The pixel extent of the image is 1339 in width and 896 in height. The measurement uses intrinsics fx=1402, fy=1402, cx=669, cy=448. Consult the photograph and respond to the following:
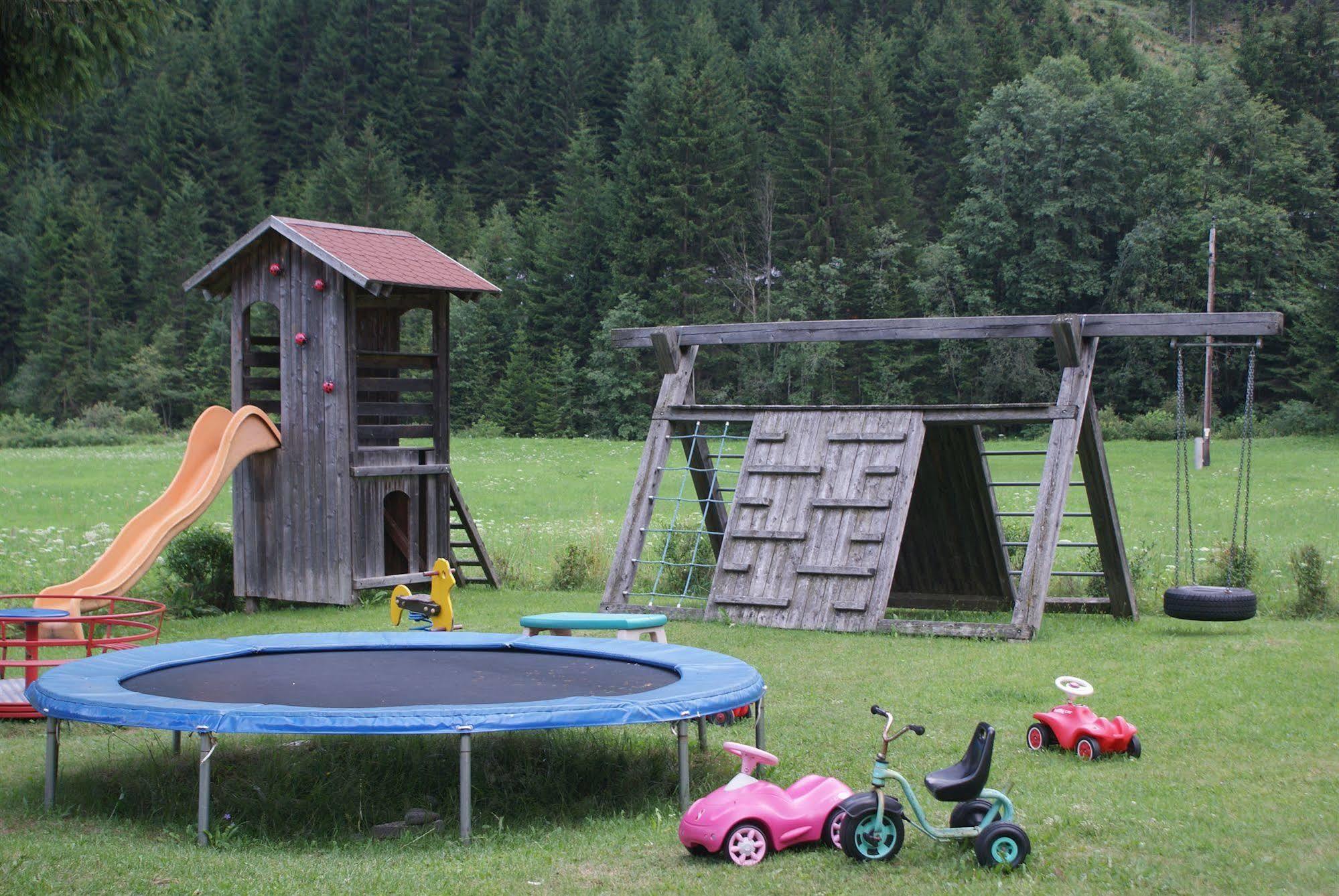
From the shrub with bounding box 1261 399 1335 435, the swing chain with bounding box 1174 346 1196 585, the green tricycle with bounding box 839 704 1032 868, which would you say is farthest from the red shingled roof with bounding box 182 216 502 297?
the shrub with bounding box 1261 399 1335 435

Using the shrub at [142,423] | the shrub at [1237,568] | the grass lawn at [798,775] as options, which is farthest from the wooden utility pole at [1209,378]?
the shrub at [142,423]

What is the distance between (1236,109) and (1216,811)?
50.6 meters

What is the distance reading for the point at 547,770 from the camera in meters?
7.15

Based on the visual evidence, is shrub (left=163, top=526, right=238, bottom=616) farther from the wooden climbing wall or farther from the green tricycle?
the green tricycle

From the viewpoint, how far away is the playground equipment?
39.7 ft

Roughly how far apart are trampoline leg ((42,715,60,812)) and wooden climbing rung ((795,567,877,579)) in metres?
7.35

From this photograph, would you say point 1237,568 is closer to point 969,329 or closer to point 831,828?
point 969,329

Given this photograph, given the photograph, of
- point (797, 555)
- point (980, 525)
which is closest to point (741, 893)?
point (797, 555)

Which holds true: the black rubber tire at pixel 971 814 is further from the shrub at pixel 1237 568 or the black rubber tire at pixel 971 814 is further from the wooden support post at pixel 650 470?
the shrub at pixel 1237 568

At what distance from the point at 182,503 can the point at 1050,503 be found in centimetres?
830

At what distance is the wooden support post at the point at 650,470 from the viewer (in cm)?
1345

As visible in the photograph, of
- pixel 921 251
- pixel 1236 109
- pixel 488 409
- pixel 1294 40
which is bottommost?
pixel 488 409

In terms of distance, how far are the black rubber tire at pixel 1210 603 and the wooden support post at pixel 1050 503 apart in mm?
1051

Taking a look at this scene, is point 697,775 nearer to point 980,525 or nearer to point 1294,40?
point 980,525
